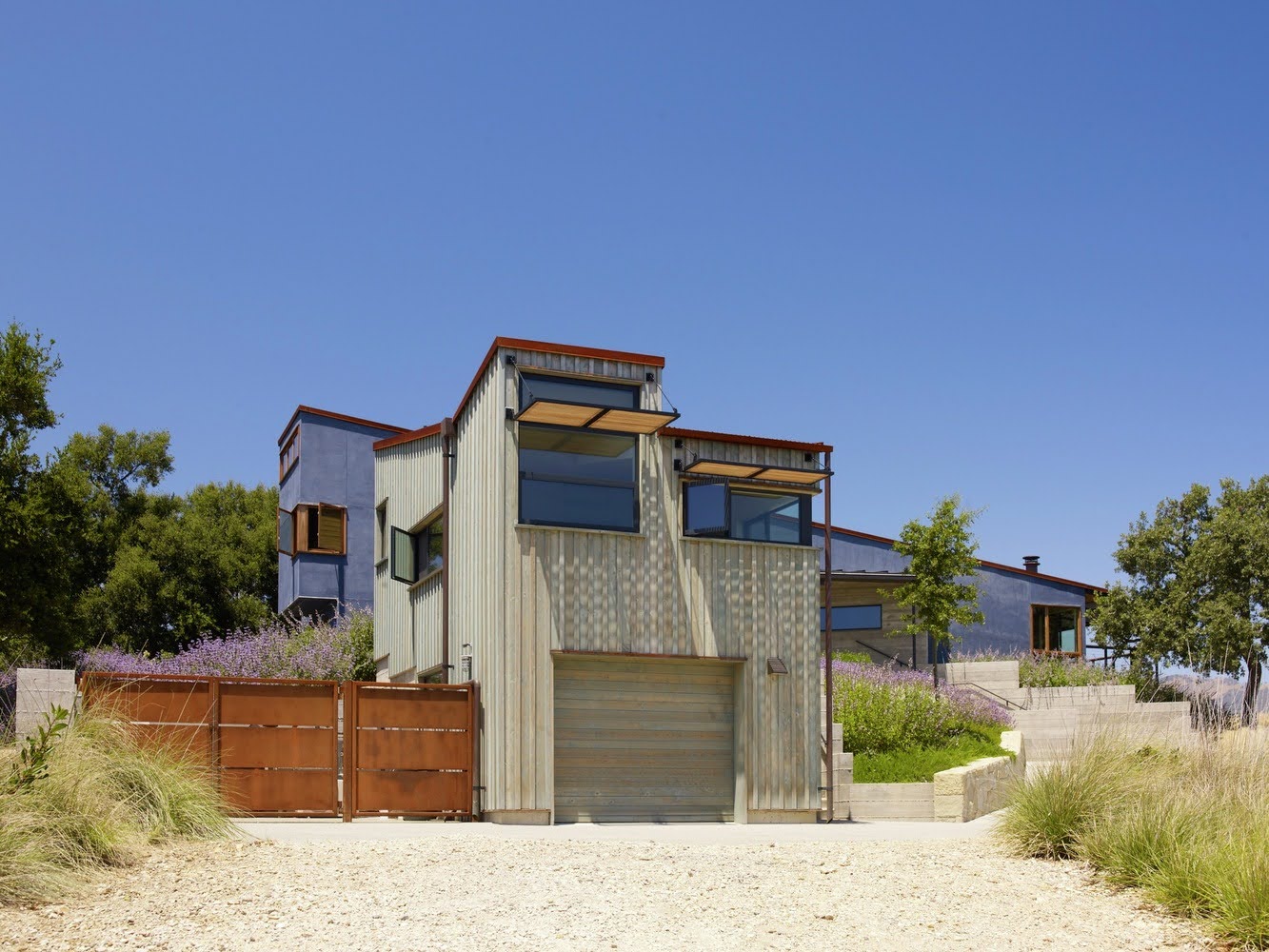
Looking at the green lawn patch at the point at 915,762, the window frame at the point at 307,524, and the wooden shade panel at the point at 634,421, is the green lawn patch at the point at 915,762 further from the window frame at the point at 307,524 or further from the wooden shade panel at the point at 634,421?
the window frame at the point at 307,524

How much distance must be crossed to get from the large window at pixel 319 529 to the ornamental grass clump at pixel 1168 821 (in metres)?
21.9

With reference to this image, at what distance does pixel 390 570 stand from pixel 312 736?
253 inches

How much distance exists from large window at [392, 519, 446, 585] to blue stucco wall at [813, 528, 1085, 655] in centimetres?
1591

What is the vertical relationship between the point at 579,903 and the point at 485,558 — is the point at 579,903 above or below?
below

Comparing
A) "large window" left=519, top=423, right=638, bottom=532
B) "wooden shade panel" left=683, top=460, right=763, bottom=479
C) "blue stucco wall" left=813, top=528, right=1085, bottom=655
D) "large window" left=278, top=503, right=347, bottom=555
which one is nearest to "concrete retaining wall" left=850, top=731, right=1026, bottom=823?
"wooden shade panel" left=683, top=460, right=763, bottom=479

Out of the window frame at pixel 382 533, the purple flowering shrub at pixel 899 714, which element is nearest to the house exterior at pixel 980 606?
the purple flowering shrub at pixel 899 714

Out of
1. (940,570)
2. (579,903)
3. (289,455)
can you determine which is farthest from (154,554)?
(579,903)

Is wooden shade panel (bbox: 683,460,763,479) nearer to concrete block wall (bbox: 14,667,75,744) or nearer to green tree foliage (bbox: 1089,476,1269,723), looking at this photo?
concrete block wall (bbox: 14,667,75,744)

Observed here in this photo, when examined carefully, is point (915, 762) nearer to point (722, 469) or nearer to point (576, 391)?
point (722, 469)

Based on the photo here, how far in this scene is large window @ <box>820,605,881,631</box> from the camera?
32594 millimetres

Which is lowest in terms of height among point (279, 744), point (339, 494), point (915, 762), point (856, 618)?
point (915, 762)

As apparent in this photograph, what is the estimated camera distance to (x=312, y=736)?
49.8ft

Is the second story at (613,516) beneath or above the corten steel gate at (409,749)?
above

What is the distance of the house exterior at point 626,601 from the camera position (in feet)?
52.1
